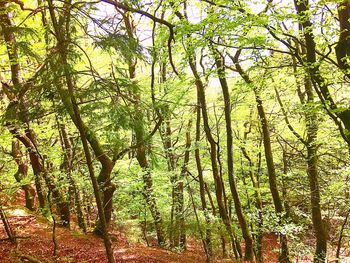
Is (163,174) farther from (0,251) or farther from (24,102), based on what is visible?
(24,102)

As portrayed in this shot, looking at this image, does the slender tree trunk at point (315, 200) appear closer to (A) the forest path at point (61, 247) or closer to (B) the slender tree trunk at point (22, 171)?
(A) the forest path at point (61, 247)

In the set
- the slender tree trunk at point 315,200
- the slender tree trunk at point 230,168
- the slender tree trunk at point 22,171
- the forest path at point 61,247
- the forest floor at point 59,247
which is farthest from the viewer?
the slender tree trunk at point 22,171

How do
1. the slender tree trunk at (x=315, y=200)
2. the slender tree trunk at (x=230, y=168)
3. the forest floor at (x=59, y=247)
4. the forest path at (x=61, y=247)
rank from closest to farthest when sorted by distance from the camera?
the forest floor at (x=59, y=247) → the forest path at (x=61, y=247) → the slender tree trunk at (x=230, y=168) → the slender tree trunk at (x=315, y=200)

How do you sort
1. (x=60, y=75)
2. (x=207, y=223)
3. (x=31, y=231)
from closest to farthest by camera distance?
(x=60, y=75) → (x=207, y=223) → (x=31, y=231)

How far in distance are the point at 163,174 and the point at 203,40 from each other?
5857 mm

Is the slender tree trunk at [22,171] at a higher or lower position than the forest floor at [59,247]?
higher

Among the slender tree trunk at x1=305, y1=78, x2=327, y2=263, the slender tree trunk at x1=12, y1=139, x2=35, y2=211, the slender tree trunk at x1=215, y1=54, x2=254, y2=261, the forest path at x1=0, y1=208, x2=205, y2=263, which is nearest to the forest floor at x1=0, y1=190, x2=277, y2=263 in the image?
the forest path at x1=0, y1=208, x2=205, y2=263

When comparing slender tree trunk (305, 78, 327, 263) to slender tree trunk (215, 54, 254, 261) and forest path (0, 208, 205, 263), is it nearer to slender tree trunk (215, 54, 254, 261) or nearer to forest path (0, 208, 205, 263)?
slender tree trunk (215, 54, 254, 261)

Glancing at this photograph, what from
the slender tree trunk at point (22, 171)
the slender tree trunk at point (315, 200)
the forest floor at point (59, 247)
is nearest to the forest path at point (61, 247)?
the forest floor at point (59, 247)

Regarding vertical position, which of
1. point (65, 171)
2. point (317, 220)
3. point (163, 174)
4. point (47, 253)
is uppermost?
point (65, 171)

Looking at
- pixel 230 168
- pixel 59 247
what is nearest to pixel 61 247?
pixel 59 247

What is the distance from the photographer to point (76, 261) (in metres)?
7.89

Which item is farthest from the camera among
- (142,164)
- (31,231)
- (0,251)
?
(142,164)

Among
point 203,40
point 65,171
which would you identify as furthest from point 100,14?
point 65,171
